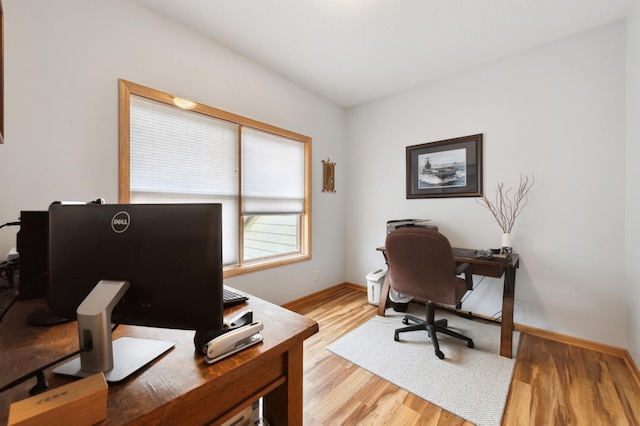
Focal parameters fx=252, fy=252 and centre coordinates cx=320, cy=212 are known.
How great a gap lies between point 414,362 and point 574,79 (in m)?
2.77

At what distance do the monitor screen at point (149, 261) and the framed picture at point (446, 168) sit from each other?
282 centimetres

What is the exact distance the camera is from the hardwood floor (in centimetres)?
143

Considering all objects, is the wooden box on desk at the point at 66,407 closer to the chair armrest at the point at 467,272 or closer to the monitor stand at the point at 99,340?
the monitor stand at the point at 99,340

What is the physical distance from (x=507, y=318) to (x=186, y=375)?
2400 millimetres

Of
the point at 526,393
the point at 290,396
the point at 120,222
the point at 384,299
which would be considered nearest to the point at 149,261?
the point at 120,222

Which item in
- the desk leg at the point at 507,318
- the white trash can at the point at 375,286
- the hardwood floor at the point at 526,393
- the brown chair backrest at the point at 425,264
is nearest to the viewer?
the hardwood floor at the point at 526,393

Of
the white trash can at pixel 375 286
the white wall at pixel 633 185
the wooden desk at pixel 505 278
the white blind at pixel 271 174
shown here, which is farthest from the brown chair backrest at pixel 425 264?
the white blind at pixel 271 174

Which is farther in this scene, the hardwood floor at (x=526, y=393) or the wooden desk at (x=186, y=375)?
the hardwood floor at (x=526, y=393)

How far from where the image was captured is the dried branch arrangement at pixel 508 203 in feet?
7.93

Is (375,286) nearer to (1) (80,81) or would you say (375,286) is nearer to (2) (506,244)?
(2) (506,244)

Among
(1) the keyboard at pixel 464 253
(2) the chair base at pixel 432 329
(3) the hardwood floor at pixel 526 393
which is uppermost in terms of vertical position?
(1) the keyboard at pixel 464 253

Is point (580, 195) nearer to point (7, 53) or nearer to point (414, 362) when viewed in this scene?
point (414, 362)

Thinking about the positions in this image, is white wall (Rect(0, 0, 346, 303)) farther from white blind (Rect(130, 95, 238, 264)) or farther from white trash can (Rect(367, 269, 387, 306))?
white trash can (Rect(367, 269, 387, 306))

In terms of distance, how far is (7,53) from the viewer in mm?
1435
